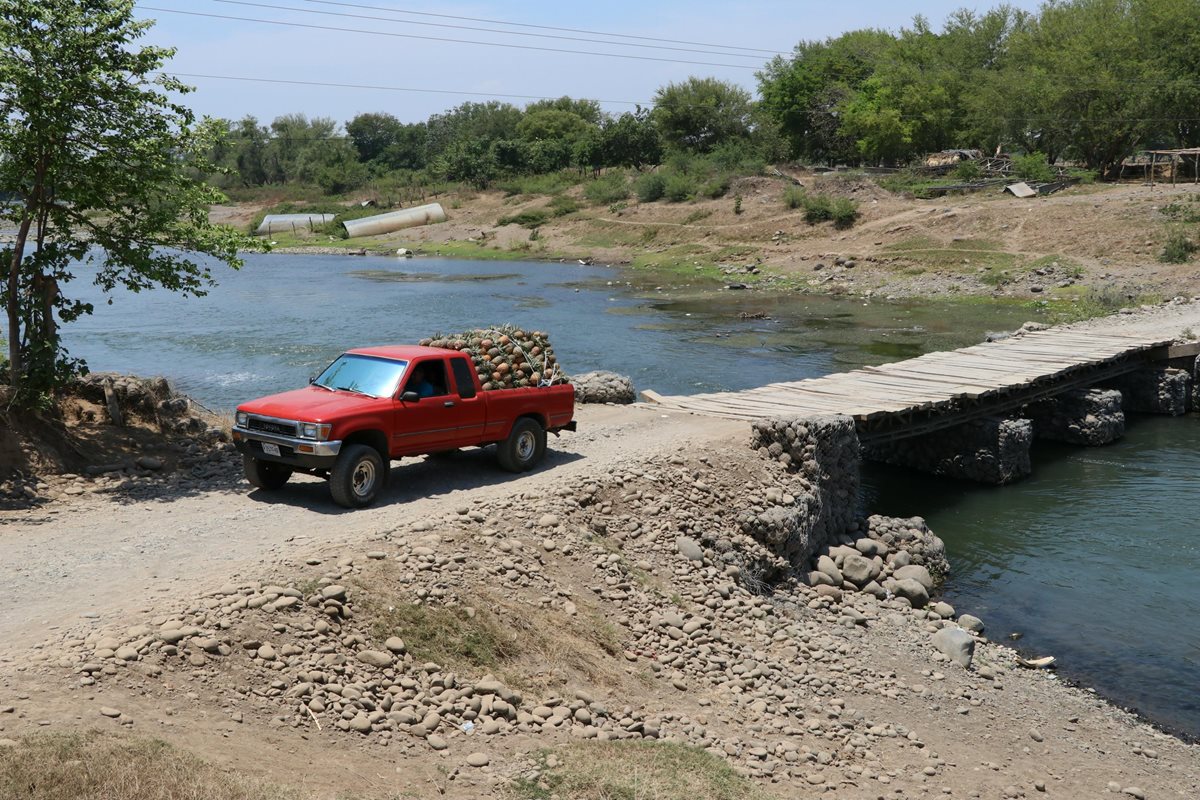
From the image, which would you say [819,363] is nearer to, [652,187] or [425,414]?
[425,414]

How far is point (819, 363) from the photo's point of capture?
35.8 meters

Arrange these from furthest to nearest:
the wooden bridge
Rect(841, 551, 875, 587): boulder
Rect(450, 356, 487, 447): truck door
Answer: the wooden bridge
Rect(841, 551, 875, 587): boulder
Rect(450, 356, 487, 447): truck door

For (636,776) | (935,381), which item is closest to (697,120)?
(935,381)

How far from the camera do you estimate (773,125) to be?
9181cm

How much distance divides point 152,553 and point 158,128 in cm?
654

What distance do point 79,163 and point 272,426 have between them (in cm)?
471

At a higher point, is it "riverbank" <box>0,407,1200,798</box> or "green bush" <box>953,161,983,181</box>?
"green bush" <box>953,161,983,181</box>

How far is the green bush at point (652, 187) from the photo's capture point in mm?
80312

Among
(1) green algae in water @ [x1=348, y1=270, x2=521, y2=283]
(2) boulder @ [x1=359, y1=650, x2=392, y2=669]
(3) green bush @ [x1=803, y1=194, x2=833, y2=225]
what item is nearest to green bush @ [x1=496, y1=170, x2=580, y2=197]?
(1) green algae in water @ [x1=348, y1=270, x2=521, y2=283]

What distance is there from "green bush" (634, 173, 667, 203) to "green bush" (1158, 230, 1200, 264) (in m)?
37.0

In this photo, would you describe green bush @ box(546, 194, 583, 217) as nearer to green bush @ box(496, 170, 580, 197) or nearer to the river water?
green bush @ box(496, 170, 580, 197)

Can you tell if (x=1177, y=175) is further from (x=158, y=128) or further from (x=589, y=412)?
(x=158, y=128)

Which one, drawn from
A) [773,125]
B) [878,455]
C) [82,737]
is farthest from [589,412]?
[773,125]

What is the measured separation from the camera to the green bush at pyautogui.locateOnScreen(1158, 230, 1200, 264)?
4844 cm
